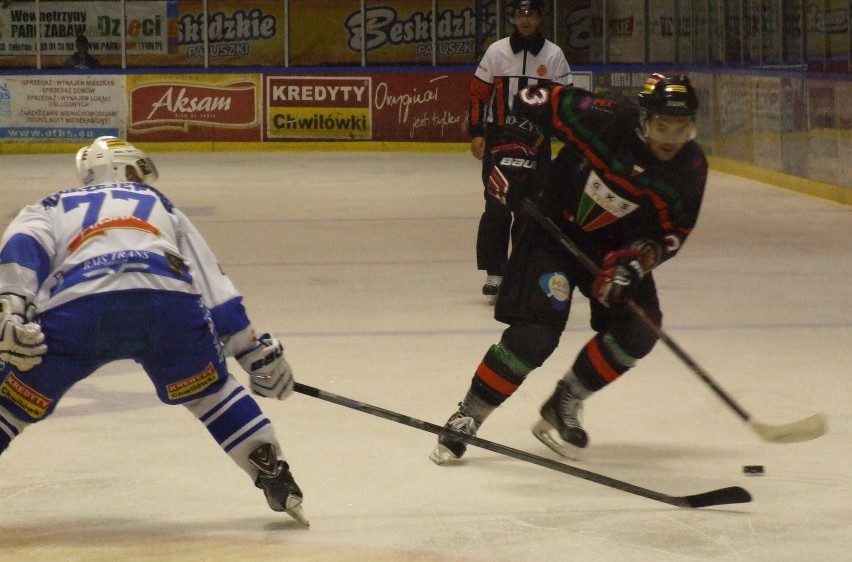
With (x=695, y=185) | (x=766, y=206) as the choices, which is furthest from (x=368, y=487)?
(x=766, y=206)

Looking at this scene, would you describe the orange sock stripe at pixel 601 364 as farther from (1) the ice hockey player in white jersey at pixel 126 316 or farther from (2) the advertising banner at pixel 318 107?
(2) the advertising banner at pixel 318 107

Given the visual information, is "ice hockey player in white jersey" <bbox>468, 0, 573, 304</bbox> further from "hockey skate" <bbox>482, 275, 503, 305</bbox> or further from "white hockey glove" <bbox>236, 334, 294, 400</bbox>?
"white hockey glove" <bbox>236, 334, 294, 400</bbox>

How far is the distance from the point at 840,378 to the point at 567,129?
149 cm

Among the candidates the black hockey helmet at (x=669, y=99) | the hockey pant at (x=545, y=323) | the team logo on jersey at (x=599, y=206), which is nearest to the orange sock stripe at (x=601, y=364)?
the hockey pant at (x=545, y=323)

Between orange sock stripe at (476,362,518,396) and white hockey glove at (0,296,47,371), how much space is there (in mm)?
1219

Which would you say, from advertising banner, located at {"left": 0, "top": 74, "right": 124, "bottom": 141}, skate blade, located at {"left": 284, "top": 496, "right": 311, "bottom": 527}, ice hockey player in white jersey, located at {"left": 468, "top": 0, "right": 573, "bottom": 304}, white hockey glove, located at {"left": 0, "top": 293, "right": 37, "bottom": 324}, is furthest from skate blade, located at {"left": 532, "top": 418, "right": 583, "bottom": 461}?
advertising banner, located at {"left": 0, "top": 74, "right": 124, "bottom": 141}

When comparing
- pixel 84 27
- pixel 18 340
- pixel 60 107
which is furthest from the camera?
pixel 84 27

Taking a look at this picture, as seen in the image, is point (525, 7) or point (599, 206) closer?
point (599, 206)

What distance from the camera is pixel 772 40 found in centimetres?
1098

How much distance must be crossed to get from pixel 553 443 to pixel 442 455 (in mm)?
314

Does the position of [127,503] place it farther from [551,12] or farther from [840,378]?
[551,12]

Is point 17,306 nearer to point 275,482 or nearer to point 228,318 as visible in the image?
point 228,318

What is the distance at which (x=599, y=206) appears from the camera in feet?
11.6

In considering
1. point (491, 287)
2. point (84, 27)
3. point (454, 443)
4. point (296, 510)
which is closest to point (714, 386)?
point (454, 443)
